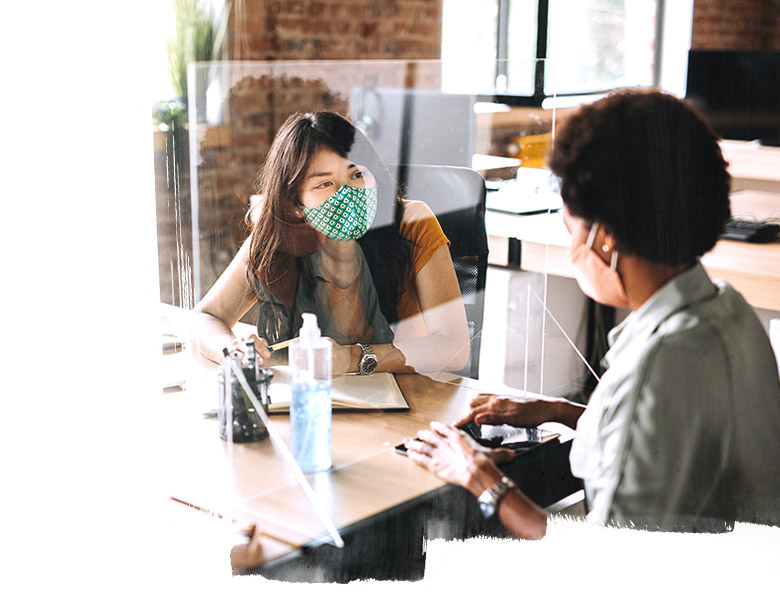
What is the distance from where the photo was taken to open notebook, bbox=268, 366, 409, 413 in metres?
0.94

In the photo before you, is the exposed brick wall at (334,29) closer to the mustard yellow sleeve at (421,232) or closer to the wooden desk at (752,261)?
the mustard yellow sleeve at (421,232)

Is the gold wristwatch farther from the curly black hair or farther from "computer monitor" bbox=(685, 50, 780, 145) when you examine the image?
"computer monitor" bbox=(685, 50, 780, 145)

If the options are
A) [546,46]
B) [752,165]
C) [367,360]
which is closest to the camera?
[752,165]

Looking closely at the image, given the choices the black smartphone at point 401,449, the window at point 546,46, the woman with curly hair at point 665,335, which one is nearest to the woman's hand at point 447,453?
the black smartphone at point 401,449

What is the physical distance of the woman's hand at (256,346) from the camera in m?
0.99

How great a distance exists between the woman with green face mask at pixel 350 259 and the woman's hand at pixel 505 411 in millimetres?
51

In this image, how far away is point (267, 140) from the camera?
985 millimetres

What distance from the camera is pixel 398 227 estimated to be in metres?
0.93

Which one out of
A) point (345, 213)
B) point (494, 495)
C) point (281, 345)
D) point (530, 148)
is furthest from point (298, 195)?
point (494, 495)

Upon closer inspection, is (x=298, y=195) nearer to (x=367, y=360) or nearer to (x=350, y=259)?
(x=350, y=259)

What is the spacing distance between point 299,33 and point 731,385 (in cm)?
64

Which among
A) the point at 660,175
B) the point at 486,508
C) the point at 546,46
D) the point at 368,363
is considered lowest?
the point at 486,508

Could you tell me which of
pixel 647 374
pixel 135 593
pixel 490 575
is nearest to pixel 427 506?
pixel 490 575

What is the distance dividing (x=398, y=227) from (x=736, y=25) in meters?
0.40
